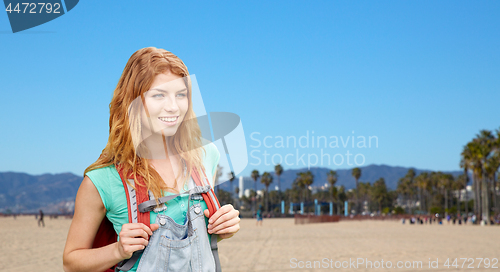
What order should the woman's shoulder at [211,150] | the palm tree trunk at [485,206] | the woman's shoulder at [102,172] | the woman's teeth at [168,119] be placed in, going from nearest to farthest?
the woman's shoulder at [102,172] → the woman's teeth at [168,119] → the woman's shoulder at [211,150] → the palm tree trunk at [485,206]

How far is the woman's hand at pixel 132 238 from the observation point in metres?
1.16

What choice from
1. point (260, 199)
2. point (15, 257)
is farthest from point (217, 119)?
point (260, 199)

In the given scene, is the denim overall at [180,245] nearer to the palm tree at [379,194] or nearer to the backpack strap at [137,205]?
the backpack strap at [137,205]

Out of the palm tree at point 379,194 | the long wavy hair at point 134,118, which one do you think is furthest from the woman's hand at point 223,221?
the palm tree at point 379,194

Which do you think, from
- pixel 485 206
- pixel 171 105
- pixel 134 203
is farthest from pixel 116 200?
pixel 485 206

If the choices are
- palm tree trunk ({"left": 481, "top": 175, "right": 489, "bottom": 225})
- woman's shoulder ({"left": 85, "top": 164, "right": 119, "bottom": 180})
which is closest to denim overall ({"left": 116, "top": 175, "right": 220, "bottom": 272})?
woman's shoulder ({"left": 85, "top": 164, "right": 119, "bottom": 180})

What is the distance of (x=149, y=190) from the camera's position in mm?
1271

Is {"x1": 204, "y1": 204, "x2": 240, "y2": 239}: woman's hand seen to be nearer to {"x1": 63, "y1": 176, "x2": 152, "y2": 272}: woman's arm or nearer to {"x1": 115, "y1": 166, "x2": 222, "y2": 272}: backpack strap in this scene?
{"x1": 115, "y1": 166, "x2": 222, "y2": 272}: backpack strap

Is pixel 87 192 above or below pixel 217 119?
below

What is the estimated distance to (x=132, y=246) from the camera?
3.82ft

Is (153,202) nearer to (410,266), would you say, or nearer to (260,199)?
(410,266)

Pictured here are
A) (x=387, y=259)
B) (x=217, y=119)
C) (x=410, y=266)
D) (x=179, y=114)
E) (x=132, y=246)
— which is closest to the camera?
(x=132, y=246)

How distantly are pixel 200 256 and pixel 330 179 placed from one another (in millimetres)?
109656

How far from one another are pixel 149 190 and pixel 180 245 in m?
0.19
